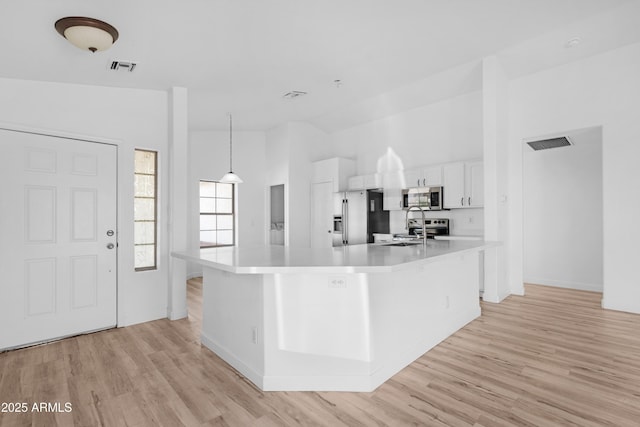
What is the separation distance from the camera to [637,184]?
3.82m

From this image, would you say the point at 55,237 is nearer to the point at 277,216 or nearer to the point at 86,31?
the point at 86,31

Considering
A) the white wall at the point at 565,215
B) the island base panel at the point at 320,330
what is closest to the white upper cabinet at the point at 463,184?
the white wall at the point at 565,215

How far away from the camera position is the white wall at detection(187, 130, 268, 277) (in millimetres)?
6465

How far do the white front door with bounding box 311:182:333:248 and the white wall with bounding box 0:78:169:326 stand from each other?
304 centimetres

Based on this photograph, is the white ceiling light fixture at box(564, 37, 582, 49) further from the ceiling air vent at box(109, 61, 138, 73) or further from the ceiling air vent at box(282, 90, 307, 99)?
the ceiling air vent at box(109, 61, 138, 73)

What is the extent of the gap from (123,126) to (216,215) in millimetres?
3216

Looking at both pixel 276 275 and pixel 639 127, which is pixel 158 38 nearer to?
pixel 276 275

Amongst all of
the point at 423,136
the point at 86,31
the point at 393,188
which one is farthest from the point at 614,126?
the point at 86,31

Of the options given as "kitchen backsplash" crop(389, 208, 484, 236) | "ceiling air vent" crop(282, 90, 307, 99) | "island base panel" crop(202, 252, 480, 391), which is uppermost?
"ceiling air vent" crop(282, 90, 307, 99)

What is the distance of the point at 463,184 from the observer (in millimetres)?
4863

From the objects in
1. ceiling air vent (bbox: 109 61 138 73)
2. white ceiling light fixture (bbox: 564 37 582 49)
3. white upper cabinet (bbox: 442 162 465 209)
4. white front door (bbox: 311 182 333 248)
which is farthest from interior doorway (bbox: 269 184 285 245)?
white ceiling light fixture (bbox: 564 37 582 49)

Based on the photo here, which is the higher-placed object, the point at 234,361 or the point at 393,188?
the point at 393,188

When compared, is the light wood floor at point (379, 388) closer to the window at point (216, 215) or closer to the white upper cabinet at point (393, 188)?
the white upper cabinet at point (393, 188)

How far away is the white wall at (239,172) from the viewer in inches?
255
